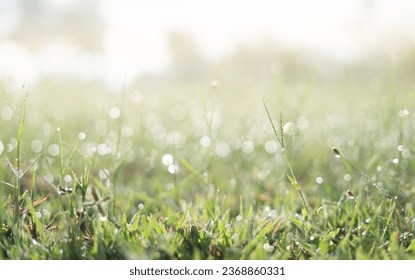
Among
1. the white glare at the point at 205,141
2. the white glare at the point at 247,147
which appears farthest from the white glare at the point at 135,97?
the white glare at the point at 247,147

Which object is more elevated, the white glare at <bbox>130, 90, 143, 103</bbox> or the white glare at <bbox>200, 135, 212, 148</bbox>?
the white glare at <bbox>200, 135, 212, 148</bbox>

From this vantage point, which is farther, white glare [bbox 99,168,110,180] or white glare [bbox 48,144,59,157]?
white glare [bbox 48,144,59,157]

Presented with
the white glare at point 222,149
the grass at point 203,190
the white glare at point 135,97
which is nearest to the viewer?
the grass at point 203,190

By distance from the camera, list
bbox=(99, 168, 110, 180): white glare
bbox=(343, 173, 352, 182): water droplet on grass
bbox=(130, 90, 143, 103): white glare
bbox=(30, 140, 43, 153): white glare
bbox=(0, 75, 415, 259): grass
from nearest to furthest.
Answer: bbox=(0, 75, 415, 259): grass < bbox=(99, 168, 110, 180): white glare < bbox=(343, 173, 352, 182): water droplet on grass < bbox=(30, 140, 43, 153): white glare < bbox=(130, 90, 143, 103): white glare

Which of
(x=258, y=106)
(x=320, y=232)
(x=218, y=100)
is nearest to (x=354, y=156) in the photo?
(x=320, y=232)

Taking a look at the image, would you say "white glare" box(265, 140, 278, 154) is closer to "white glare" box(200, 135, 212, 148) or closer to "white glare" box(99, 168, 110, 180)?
"white glare" box(200, 135, 212, 148)

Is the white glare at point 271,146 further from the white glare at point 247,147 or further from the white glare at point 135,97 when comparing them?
the white glare at point 135,97

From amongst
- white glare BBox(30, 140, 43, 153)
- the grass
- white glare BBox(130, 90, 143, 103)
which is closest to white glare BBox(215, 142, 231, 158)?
the grass
